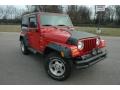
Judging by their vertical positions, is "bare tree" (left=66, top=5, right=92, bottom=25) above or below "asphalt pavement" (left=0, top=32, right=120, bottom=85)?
A: above

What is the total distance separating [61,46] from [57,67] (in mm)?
692

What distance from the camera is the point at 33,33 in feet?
20.3

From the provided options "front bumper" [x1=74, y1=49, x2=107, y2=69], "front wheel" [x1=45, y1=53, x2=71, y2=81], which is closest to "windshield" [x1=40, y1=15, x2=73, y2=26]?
"front wheel" [x1=45, y1=53, x2=71, y2=81]

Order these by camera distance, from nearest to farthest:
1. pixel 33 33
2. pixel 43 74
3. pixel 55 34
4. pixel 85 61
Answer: pixel 85 61 → pixel 55 34 → pixel 43 74 → pixel 33 33

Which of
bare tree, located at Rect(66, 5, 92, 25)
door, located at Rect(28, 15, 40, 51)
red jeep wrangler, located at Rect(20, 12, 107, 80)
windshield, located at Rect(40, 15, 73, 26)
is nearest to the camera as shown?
red jeep wrangler, located at Rect(20, 12, 107, 80)

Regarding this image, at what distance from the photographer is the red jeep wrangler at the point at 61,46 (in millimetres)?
4457

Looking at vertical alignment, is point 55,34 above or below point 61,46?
above

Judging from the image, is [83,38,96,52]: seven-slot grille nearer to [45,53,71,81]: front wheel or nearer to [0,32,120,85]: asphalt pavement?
[45,53,71,81]: front wheel

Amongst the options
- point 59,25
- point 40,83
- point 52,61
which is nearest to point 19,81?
point 40,83

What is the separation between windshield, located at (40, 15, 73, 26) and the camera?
19.0 feet

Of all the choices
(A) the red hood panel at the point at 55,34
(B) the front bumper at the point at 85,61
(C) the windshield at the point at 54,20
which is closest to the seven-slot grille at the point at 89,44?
(B) the front bumper at the point at 85,61

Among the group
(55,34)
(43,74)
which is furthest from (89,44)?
(43,74)

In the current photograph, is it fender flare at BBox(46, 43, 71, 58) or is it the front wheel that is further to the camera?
the front wheel

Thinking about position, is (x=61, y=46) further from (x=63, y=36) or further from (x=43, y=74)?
(x=43, y=74)
